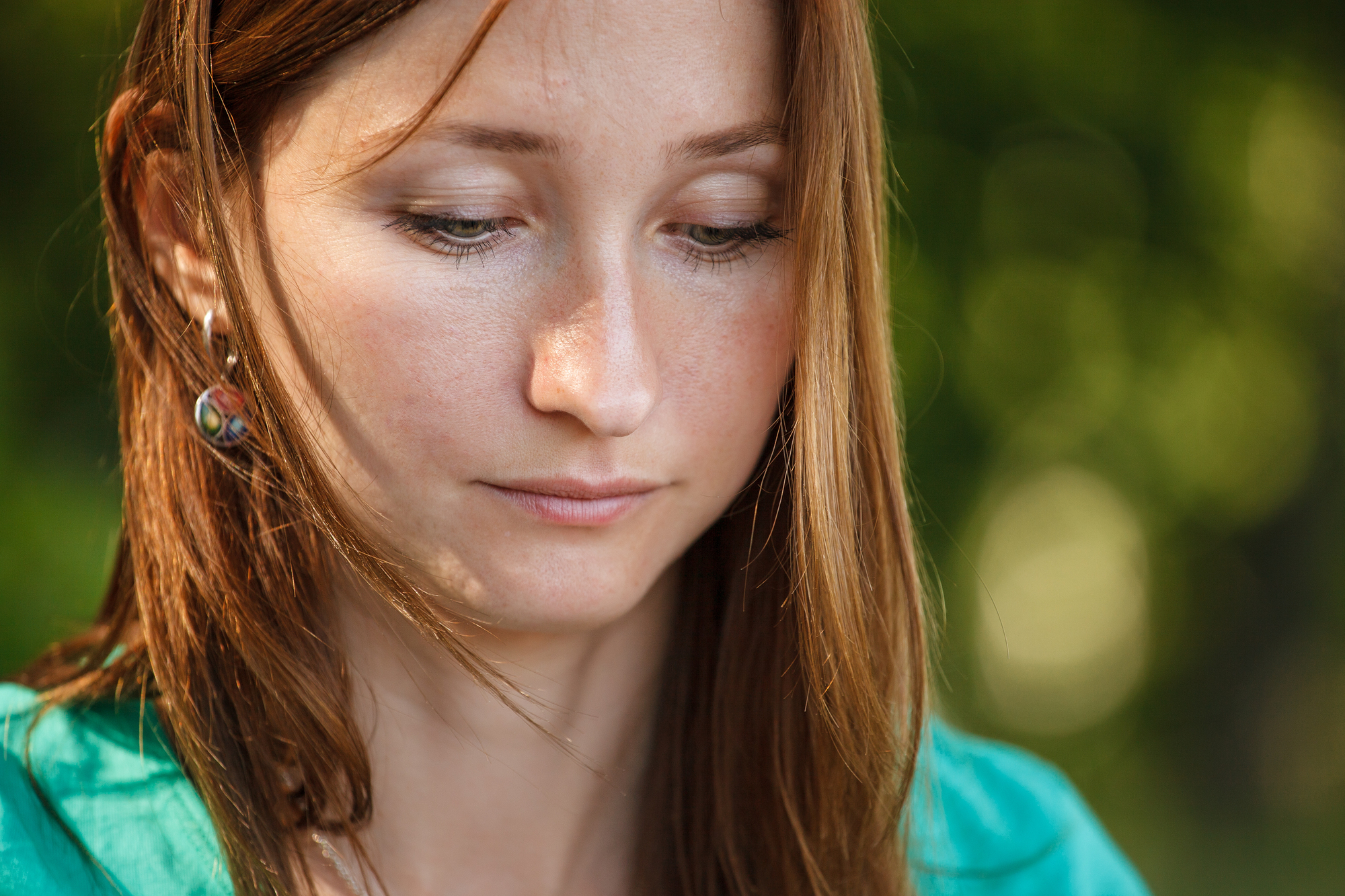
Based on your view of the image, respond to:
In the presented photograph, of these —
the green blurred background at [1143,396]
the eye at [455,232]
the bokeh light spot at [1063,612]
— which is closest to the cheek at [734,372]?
the eye at [455,232]

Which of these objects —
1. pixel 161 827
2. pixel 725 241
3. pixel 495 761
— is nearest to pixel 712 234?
pixel 725 241

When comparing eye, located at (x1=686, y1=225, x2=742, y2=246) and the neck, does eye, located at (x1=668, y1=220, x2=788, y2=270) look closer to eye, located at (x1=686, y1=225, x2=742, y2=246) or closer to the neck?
eye, located at (x1=686, y1=225, x2=742, y2=246)

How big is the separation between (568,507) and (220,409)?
0.41 m

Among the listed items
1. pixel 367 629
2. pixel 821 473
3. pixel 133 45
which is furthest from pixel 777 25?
pixel 367 629

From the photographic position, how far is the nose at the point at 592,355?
1.08m

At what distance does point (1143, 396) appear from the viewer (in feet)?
10.5

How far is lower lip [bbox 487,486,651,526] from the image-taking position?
3.79 ft

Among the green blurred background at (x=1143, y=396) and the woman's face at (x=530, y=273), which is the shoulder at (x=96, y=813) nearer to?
the woman's face at (x=530, y=273)

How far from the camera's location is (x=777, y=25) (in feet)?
3.85

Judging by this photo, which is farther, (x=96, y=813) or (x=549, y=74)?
(x=96, y=813)

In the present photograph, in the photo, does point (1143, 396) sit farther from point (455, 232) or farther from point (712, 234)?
point (455, 232)

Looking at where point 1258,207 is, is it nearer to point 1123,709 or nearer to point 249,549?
point 1123,709

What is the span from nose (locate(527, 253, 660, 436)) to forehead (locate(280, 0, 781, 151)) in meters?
0.14

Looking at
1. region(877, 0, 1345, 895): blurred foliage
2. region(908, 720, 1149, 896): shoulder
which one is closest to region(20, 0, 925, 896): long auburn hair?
region(908, 720, 1149, 896): shoulder
